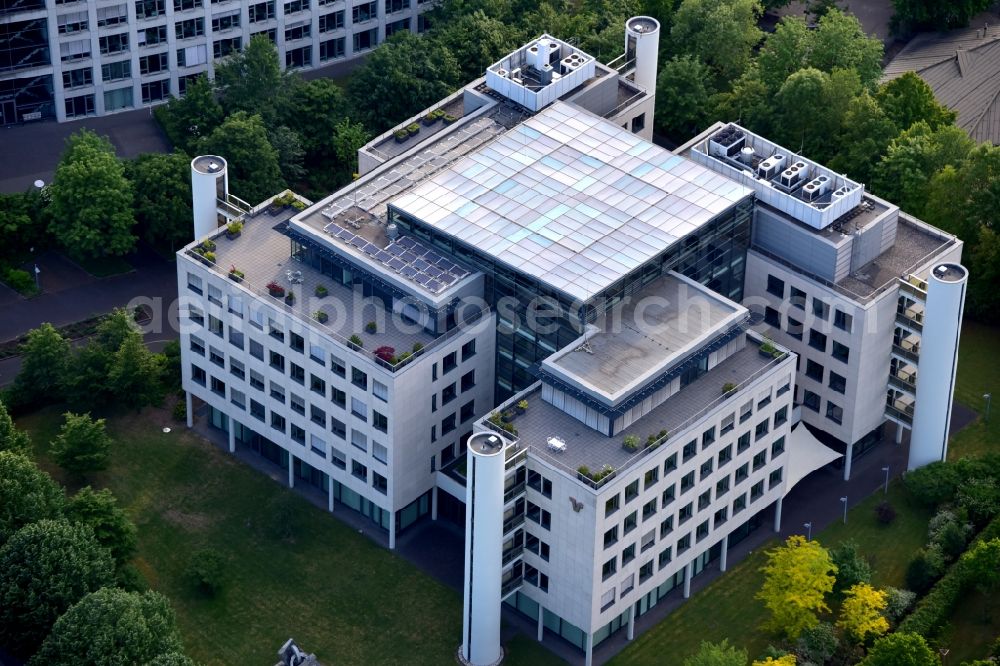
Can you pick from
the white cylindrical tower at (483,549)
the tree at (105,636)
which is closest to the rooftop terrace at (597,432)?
the white cylindrical tower at (483,549)

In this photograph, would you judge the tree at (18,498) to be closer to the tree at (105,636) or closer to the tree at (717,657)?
the tree at (105,636)

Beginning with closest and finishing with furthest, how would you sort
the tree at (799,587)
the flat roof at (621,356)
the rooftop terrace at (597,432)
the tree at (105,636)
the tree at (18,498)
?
the tree at (105,636) < the rooftop terrace at (597,432) < the flat roof at (621,356) < the tree at (18,498) < the tree at (799,587)

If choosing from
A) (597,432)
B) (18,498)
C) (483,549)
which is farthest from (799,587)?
(18,498)

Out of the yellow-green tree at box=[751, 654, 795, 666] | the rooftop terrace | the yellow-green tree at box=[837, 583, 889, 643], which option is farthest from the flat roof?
the yellow-green tree at box=[837, 583, 889, 643]

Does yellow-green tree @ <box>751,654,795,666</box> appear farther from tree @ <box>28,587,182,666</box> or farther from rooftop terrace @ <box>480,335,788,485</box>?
tree @ <box>28,587,182,666</box>

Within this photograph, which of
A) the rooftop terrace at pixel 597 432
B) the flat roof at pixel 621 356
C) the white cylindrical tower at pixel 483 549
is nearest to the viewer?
the white cylindrical tower at pixel 483 549
